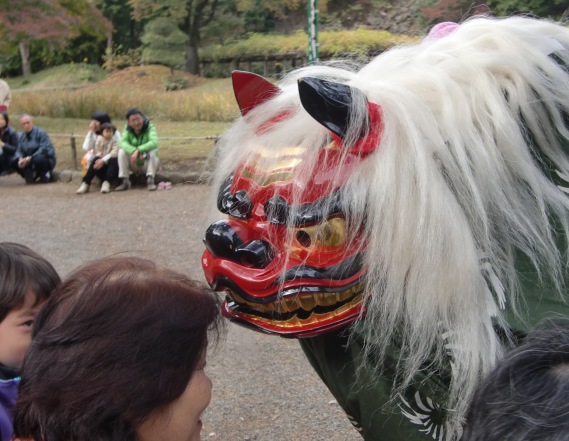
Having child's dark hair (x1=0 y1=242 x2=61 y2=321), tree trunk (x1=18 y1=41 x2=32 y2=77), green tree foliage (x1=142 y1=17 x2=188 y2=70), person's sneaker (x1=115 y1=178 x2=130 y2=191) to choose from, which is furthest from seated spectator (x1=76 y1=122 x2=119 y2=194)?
tree trunk (x1=18 y1=41 x2=32 y2=77)

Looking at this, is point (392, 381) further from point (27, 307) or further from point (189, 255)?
point (189, 255)

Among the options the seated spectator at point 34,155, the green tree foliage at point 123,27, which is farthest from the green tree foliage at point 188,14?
the seated spectator at point 34,155

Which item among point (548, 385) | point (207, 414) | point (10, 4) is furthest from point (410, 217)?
point (10, 4)

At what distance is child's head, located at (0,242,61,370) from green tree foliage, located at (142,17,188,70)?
15.9 meters

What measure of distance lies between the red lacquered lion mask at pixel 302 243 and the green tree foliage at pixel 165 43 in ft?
53.7

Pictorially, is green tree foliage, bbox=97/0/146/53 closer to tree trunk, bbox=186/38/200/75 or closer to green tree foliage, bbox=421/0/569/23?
tree trunk, bbox=186/38/200/75

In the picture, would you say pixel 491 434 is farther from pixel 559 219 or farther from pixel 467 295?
pixel 559 219

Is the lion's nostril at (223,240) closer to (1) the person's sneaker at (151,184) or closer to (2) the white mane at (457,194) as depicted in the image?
(2) the white mane at (457,194)

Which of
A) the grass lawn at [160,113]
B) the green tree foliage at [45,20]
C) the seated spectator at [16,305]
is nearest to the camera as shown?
the seated spectator at [16,305]

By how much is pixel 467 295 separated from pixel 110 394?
1.73 feet

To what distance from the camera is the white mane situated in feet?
3.65

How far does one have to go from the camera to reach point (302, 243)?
1.18 m

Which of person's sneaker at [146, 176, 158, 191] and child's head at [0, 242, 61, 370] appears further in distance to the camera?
person's sneaker at [146, 176, 158, 191]

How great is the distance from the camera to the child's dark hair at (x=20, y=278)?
163cm
